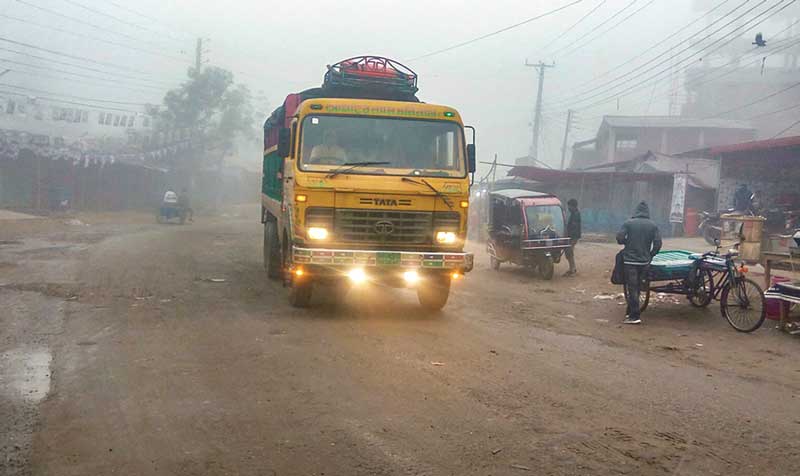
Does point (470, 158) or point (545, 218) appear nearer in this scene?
point (470, 158)

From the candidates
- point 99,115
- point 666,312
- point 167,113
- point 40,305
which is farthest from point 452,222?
point 167,113

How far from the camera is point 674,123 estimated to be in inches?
1673

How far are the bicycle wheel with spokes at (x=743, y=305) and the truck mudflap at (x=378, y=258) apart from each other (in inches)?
150

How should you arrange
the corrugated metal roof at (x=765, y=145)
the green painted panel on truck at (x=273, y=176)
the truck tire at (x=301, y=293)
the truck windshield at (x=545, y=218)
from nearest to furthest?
the truck tire at (x=301, y=293)
the green painted panel on truck at (x=273, y=176)
the truck windshield at (x=545, y=218)
the corrugated metal roof at (x=765, y=145)

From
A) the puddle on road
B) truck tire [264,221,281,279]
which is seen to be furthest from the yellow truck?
the puddle on road

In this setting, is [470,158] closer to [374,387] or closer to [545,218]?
[374,387]

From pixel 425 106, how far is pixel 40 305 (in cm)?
580

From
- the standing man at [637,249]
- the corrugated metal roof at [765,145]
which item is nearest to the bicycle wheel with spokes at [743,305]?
the standing man at [637,249]

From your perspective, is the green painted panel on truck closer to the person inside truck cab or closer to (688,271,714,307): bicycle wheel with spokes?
the person inside truck cab

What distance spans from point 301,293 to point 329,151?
1971 mm

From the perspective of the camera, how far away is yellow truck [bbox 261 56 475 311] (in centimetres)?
841

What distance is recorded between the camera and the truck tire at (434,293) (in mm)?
9328

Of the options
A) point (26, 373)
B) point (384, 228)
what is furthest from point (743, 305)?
point (26, 373)

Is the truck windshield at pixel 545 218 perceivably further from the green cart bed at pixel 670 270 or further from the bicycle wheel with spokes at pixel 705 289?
the bicycle wheel with spokes at pixel 705 289
